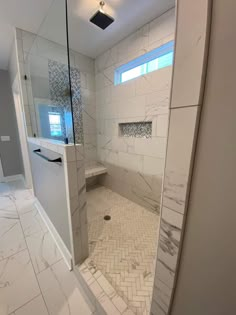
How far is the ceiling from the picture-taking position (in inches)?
54.1

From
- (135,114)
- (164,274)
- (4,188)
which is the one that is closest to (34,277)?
(164,274)

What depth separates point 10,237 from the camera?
1686mm

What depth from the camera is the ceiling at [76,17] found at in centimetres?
138

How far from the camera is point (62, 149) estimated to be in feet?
3.42

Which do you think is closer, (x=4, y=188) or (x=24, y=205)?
(x=24, y=205)

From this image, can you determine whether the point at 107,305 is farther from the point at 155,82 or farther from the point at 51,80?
the point at 155,82

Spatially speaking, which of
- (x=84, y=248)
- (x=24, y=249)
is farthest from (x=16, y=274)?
(x=84, y=248)

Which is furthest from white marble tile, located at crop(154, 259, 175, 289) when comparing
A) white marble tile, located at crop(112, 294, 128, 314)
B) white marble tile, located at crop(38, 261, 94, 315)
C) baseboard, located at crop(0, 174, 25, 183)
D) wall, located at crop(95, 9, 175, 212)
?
baseboard, located at crop(0, 174, 25, 183)

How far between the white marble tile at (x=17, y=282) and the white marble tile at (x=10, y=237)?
0.09 meters

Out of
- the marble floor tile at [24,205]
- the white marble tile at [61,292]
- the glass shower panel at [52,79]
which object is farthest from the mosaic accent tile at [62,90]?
the marble floor tile at [24,205]

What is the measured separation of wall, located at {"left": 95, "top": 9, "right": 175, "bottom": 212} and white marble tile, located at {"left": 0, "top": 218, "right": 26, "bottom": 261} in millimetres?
1528

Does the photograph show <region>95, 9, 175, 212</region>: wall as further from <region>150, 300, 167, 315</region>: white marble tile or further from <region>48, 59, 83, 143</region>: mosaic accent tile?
<region>150, 300, 167, 315</region>: white marble tile

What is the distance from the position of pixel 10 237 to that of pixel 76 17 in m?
2.76

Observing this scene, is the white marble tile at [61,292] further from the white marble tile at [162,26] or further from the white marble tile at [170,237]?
the white marble tile at [162,26]
